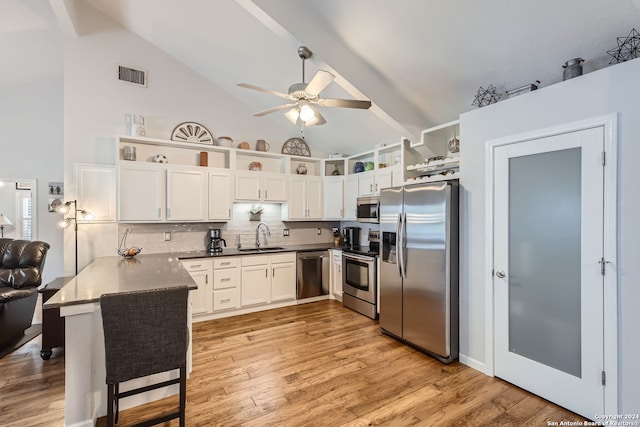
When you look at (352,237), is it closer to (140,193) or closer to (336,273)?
(336,273)

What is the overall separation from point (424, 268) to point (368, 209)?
1.77 meters

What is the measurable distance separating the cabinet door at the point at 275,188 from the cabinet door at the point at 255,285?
1152mm

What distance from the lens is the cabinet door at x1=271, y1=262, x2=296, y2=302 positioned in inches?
180

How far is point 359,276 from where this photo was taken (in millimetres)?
4355

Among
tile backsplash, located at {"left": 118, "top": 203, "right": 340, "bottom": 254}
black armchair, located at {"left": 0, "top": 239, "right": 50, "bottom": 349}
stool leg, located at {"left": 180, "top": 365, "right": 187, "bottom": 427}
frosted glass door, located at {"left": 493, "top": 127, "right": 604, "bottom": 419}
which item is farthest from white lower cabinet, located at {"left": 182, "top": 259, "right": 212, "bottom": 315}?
frosted glass door, located at {"left": 493, "top": 127, "right": 604, "bottom": 419}

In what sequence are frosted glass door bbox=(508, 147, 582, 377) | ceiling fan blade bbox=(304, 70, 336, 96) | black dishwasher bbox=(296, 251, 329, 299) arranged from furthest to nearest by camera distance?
1. black dishwasher bbox=(296, 251, 329, 299)
2. ceiling fan blade bbox=(304, 70, 336, 96)
3. frosted glass door bbox=(508, 147, 582, 377)

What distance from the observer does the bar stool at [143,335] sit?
1715 millimetres

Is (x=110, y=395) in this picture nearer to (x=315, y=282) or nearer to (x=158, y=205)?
(x=158, y=205)

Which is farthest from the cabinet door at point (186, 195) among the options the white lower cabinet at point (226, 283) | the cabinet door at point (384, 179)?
the cabinet door at point (384, 179)

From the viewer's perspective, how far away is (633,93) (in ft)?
6.29

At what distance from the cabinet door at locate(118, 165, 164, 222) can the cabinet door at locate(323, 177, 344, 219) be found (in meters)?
2.72

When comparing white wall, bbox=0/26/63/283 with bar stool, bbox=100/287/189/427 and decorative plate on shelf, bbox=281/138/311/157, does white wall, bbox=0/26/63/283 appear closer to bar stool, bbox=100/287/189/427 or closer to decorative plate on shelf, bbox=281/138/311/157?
decorative plate on shelf, bbox=281/138/311/157

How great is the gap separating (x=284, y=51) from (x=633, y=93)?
321 cm

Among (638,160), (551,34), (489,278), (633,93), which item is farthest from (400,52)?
A: (489,278)
